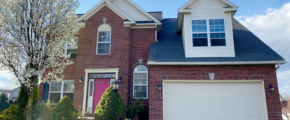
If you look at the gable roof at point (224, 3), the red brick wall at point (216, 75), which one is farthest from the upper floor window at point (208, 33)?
the red brick wall at point (216, 75)

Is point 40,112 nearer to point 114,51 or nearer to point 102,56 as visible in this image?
point 102,56

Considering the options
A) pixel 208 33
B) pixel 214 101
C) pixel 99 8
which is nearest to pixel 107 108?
pixel 214 101

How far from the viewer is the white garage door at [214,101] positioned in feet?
29.8

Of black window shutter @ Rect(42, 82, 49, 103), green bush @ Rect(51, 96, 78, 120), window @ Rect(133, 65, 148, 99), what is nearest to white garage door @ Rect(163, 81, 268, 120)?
window @ Rect(133, 65, 148, 99)

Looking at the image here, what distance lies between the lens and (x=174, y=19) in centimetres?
1575

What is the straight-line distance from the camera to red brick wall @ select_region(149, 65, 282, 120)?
887cm

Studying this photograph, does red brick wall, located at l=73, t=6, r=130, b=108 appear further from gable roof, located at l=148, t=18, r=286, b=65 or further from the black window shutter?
the black window shutter

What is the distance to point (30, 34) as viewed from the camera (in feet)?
29.9

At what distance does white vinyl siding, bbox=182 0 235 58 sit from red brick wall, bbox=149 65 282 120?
0.85m

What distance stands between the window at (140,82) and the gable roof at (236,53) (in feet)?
4.89

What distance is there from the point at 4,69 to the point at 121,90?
5.62 m

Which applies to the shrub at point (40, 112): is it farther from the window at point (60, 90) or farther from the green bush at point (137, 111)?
the green bush at point (137, 111)

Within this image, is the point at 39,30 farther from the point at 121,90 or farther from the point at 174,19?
the point at 174,19

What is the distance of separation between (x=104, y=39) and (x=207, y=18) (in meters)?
6.15
